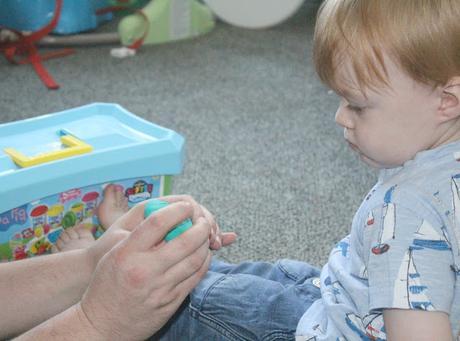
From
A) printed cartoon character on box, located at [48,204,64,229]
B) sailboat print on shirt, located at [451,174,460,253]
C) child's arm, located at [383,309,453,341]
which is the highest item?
sailboat print on shirt, located at [451,174,460,253]

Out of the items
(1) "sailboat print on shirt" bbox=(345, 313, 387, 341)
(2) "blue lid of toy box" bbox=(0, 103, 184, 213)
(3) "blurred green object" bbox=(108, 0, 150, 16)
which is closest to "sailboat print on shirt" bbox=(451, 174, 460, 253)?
(1) "sailboat print on shirt" bbox=(345, 313, 387, 341)

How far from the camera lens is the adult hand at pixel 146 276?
1.94 feet

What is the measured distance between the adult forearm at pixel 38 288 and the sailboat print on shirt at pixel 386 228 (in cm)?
34

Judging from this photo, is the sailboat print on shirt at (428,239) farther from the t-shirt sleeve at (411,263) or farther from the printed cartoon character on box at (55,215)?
the printed cartoon character on box at (55,215)

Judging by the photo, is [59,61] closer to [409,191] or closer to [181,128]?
[181,128]

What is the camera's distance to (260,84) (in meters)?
1.75

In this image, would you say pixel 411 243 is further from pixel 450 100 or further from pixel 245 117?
pixel 245 117

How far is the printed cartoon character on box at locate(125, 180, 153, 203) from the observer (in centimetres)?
97

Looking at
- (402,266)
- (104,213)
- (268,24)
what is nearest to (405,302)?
(402,266)

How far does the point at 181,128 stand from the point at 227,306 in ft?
2.71

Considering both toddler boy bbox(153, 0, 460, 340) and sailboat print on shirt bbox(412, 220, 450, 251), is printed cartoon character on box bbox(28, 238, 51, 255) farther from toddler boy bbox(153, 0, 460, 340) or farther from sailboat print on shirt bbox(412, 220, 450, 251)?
sailboat print on shirt bbox(412, 220, 450, 251)

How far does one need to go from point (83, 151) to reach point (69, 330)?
0.34 m

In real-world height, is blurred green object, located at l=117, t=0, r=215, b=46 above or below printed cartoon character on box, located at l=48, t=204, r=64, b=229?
below

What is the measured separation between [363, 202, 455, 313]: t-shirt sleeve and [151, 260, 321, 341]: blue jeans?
0.50 feet
